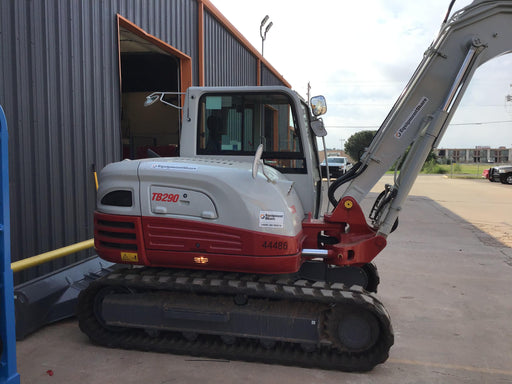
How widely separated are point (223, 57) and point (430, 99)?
8191 millimetres

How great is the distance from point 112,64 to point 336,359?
18.1 ft

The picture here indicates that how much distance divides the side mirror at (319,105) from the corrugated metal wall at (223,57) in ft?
21.1

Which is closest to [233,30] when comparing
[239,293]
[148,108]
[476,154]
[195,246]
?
[148,108]

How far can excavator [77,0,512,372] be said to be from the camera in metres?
3.69

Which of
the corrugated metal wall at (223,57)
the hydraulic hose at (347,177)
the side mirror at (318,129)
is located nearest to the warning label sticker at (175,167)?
the side mirror at (318,129)

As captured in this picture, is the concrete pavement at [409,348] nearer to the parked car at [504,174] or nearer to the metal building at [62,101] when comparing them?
the metal building at [62,101]

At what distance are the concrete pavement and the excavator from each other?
5.9 inches

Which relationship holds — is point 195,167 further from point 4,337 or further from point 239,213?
point 4,337

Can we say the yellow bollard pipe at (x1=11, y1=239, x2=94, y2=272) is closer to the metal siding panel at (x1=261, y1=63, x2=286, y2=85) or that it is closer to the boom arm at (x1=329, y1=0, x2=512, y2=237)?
the boom arm at (x1=329, y1=0, x2=512, y2=237)

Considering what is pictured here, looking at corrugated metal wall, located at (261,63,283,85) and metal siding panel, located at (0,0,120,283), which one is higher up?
corrugated metal wall, located at (261,63,283,85)

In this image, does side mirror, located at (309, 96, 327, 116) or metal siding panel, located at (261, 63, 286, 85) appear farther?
metal siding panel, located at (261, 63, 286, 85)

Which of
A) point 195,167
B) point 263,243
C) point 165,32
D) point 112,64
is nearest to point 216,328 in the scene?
point 263,243

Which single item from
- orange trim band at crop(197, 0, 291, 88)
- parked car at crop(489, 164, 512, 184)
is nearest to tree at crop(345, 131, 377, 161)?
parked car at crop(489, 164, 512, 184)

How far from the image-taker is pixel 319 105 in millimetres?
4262
